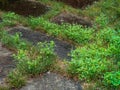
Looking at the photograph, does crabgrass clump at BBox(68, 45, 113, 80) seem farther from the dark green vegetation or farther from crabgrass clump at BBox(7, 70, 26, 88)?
crabgrass clump at BBox(7, 70, 26, 88)

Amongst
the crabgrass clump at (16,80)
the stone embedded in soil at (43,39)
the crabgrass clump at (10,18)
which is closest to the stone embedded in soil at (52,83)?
the crabgrass clump at (16,80)

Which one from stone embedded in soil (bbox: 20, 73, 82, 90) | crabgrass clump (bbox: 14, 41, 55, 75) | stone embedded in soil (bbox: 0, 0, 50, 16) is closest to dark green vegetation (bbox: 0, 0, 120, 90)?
crabgrass clump (bbox: 14, 41, 55, 75)

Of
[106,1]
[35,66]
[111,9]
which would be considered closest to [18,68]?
[35,66]

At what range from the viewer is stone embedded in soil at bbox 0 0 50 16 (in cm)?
880

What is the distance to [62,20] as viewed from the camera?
847cm

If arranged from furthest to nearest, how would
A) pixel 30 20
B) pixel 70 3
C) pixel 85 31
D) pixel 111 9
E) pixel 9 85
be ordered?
1. pixel 70 3
2. pixel 111 9
3. pixel 30 20
4. pixel 85 31
5. pixel 9 85

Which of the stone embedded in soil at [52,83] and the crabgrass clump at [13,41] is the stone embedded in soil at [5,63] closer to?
the crabgrass clump at [13,41]

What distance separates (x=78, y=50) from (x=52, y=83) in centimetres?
104

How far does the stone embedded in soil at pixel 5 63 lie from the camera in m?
5.57

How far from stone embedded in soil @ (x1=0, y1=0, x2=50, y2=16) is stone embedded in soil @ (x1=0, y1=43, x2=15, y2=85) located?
2.48 metres

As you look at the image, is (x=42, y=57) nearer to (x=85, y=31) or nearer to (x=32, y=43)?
(x=32, y=43)

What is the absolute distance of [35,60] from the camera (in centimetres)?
574

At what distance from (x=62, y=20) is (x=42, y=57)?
9.12 feet

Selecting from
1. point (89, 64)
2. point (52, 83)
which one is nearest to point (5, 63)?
point (52, 83)
